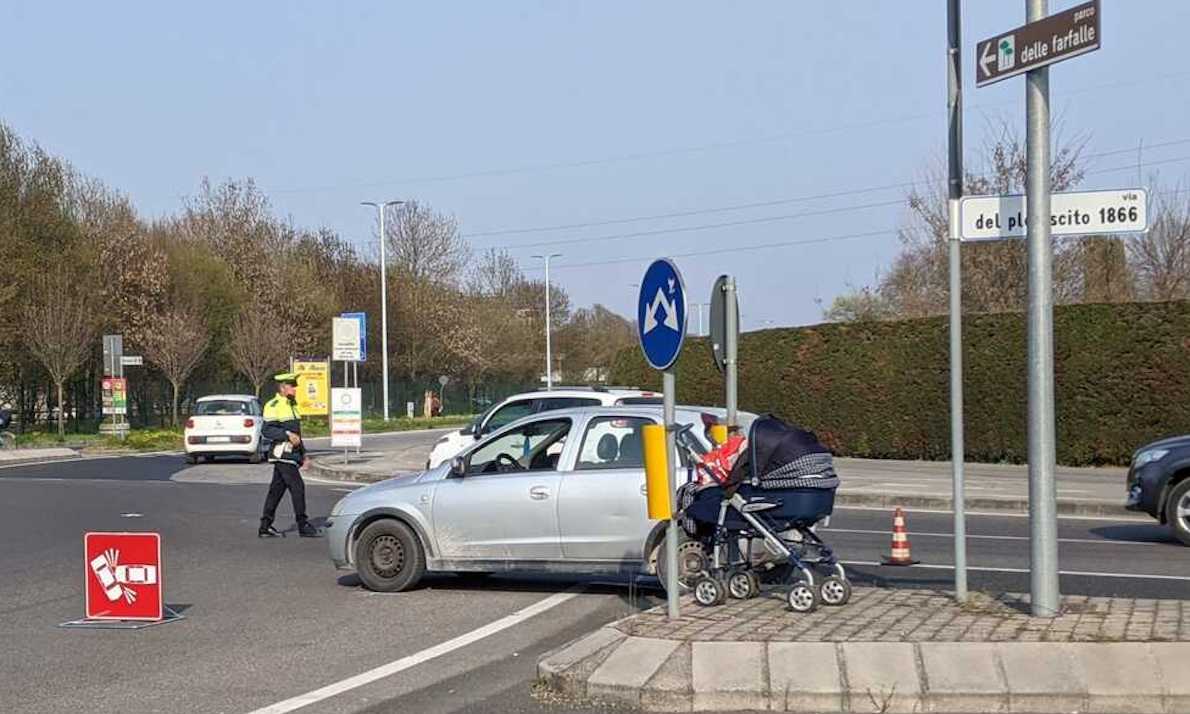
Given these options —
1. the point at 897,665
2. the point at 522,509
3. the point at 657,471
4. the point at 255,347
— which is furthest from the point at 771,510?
the point at 255,347

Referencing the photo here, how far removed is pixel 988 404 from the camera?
93.4 feet

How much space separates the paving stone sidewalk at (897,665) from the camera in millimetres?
7195

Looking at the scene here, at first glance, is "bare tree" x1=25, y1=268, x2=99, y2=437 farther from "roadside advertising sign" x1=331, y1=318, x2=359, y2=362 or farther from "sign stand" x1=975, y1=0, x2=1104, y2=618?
"sign stand" x1=975, y1=0, x2=1104, y2=618

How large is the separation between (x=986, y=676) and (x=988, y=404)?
2199 cm

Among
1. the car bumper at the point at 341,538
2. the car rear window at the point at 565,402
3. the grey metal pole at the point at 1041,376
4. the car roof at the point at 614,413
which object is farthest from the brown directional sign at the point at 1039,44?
the car rear window at the point at 565,402

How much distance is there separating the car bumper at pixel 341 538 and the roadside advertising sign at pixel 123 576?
5.56ft

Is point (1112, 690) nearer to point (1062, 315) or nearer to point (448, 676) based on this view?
point (448, 676)

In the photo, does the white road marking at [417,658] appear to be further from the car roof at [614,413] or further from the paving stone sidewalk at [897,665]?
the car roof at [614,413]

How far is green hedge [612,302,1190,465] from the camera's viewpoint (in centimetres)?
2614

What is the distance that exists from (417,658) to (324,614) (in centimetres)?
214

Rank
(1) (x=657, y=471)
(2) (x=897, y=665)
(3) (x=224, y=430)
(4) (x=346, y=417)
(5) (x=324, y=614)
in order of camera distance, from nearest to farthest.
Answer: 1. (2) (x=897, y=665)
2. (1) (x=657, y=471)
3. (5) (x=324, y=614)
4. (4) (x=346, y=417)
5. (3) (x=224, y=430)

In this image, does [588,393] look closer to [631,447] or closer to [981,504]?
[981,504]

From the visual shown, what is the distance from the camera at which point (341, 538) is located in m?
12.2

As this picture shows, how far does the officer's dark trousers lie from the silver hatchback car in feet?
13.2
